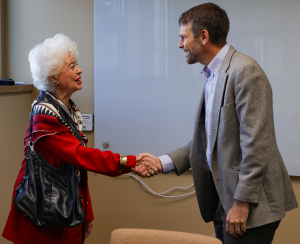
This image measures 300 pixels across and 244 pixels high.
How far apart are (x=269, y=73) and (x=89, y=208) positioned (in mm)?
1501

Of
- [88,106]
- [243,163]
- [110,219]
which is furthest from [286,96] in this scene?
[110,219]

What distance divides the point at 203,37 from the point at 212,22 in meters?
0.08

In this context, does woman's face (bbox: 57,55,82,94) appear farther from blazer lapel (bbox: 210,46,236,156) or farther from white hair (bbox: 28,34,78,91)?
blazer lapel (bbox: 210,46,236,156)

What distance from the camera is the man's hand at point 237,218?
1.27 metres

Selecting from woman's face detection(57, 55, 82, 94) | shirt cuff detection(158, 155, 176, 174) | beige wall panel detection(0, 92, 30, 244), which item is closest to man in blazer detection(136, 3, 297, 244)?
shirt cuff detection(158, 155, 176, 174)

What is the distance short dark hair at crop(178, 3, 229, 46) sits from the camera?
1448 millimetres

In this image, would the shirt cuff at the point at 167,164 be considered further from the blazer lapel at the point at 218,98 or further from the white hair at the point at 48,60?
the white hair at the point at 48,60

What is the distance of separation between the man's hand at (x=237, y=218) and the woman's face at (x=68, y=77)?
1.01m

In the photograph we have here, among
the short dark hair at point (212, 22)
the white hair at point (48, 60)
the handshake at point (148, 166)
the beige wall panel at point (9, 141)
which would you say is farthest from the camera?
the beige wall panel at point (9, 141)

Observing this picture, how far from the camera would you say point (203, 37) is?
58.3 inches

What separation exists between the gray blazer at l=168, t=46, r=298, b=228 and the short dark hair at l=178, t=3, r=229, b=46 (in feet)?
0.37

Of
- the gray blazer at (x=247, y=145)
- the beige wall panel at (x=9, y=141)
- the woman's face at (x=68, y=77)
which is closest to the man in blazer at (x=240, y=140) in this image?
the gray blazer at (x=247, y=145)

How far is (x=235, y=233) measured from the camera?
132 centimetres

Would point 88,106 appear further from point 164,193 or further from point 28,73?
point 164,193
